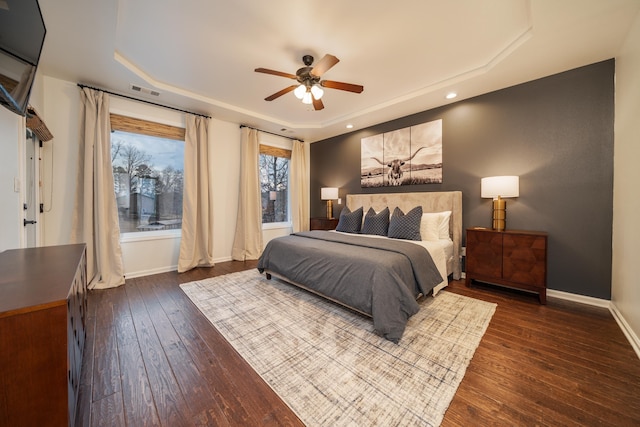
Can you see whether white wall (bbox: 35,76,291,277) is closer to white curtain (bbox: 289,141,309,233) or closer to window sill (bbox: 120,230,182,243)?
window sill (bbox: 120,230,182,243)

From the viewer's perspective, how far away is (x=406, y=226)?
3.23m

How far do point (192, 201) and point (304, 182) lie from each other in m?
2.67

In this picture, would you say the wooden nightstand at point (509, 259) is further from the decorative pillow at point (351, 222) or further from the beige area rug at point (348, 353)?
the decorative pillow at point (351, 222)

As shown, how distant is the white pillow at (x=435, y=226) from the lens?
10.7 feet

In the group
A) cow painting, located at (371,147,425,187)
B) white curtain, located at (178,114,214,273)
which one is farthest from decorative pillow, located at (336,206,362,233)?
white curtain, located at (178,114,214,273)

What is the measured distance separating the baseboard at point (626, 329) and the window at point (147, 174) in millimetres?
5566

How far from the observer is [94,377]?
1522 mm

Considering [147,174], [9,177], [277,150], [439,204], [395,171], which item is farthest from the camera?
[277,150]

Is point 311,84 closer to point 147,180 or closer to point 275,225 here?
point 147,180

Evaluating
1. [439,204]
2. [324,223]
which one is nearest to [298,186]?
[324,223]

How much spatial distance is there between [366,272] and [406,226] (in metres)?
1.43

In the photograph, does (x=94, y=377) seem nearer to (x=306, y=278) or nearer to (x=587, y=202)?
(x=306, y=278)

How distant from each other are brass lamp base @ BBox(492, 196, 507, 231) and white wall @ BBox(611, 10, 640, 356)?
90 centimetres

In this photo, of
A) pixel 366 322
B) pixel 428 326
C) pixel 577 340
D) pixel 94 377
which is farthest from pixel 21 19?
pixel 577 340
